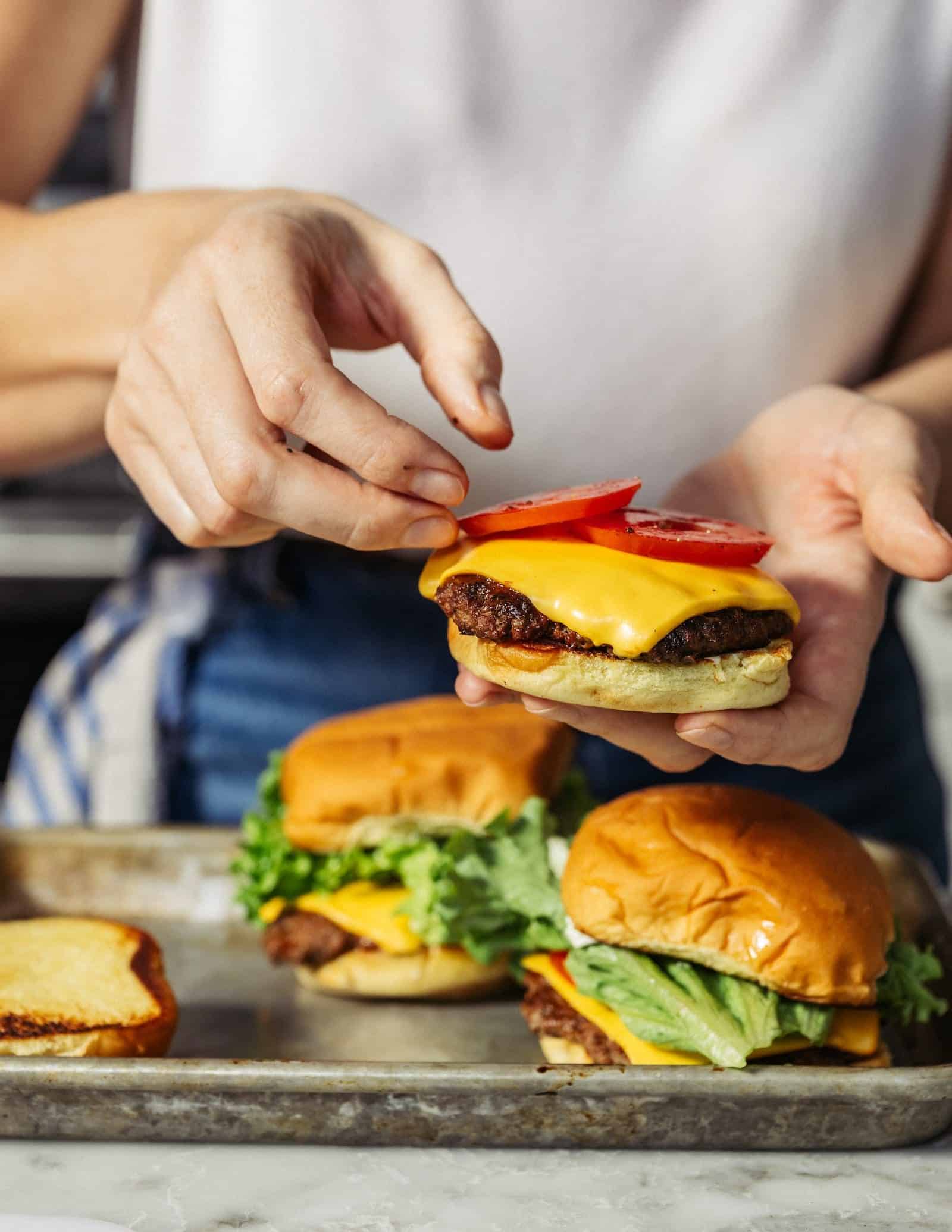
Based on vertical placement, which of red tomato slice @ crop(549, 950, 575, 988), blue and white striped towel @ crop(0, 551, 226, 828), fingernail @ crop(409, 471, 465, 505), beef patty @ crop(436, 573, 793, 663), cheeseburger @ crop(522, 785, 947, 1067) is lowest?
blue and white striped towel @ crop(0, 551, 226, 828)

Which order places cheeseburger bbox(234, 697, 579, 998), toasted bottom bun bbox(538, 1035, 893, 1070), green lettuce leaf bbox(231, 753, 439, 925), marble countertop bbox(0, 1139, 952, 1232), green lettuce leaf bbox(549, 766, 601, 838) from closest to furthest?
marble countertop bbox(0, 1139, 952, 1232), toasted bottom bun bbox(538, 1035, 893, 1070), cheeseburger bbox(234, 697, 579, 998), green lettuce leaf bbox(231, 753, 439, 925), green lettuce leaf bbox(549, 766, 601, 838)

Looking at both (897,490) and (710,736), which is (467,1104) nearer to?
(710,736)

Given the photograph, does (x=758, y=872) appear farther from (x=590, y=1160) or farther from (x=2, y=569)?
(x=2, y=569)

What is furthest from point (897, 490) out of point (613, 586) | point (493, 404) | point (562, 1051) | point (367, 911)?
point (367, 911)

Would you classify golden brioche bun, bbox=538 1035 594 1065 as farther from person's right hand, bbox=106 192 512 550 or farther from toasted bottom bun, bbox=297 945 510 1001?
person's right hand, bbox=106 192 512 550

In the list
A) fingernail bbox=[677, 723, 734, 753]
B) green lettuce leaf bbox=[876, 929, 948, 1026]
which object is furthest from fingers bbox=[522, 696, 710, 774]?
green lettuce leaf bbox=[876, 929, 948, 1026]

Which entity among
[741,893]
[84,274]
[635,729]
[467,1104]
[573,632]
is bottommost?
[467,1104]
